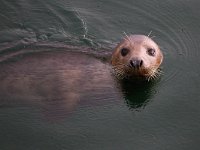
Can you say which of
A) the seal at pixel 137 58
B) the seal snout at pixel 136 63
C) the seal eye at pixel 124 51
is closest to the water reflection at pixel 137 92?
the seal at pixel 137 58

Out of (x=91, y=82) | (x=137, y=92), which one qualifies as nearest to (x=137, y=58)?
(x=137, y=92)

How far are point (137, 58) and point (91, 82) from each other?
0.92m

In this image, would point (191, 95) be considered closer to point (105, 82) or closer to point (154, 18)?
point (105, 82)

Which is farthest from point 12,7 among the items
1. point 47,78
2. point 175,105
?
point 175,105

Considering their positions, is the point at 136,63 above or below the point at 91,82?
below

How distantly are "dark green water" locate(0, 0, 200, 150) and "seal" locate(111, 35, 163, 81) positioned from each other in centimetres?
24

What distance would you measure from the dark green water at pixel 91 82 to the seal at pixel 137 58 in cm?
24

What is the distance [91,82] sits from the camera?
9000mm

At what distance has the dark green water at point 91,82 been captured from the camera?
8.17 metres

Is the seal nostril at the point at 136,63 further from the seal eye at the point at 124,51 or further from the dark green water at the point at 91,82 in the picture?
the dark green water at the point at 91,82

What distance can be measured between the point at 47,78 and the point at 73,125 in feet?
3.23

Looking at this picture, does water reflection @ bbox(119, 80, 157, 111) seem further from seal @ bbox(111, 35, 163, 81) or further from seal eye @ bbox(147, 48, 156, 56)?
seal eye @ bbox(147, 48, 156, 56)

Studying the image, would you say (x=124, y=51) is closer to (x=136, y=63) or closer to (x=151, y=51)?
(x=151, y=51)

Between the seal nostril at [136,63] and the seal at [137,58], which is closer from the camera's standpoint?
the seal nostril at [136,63]
